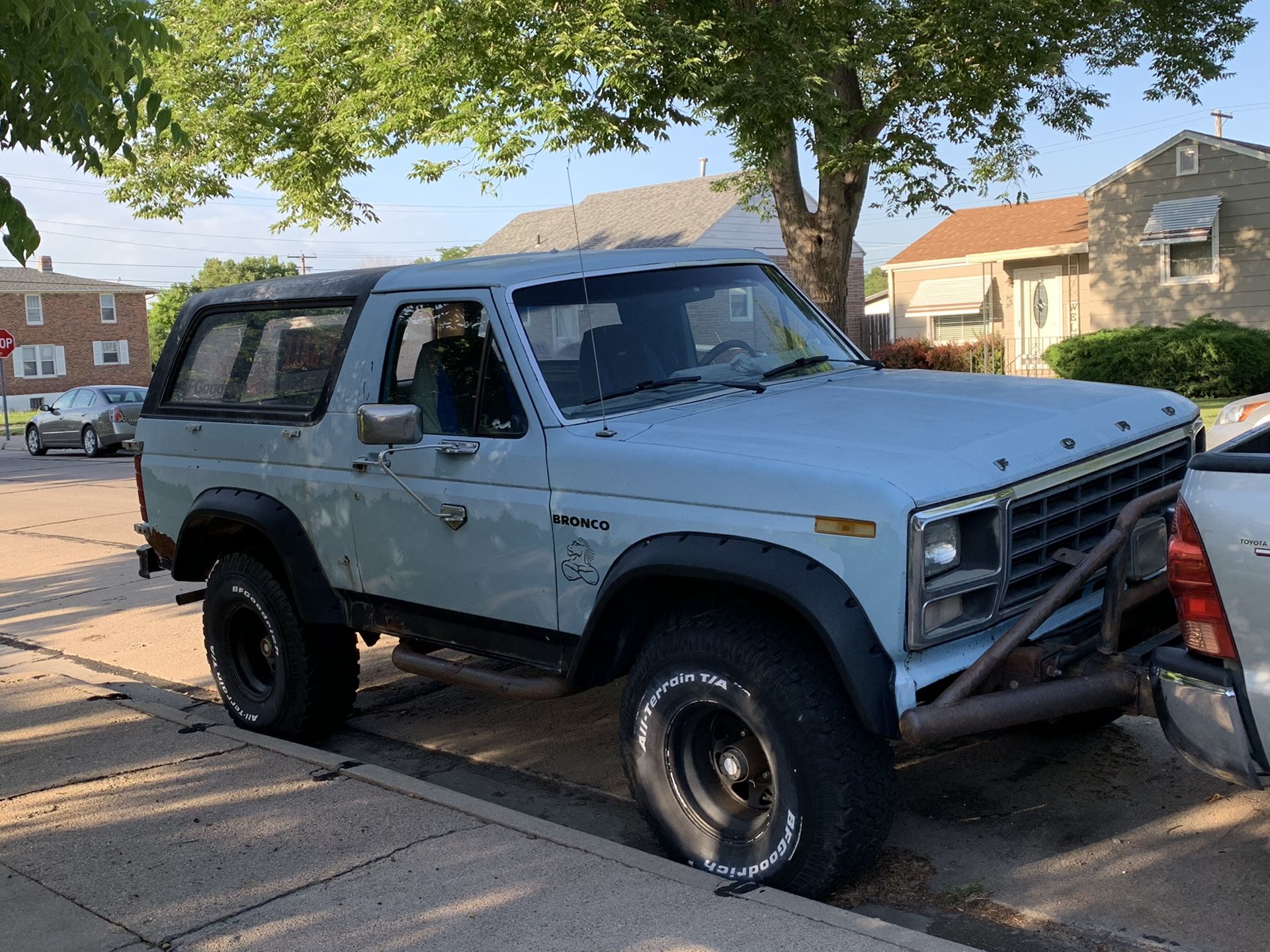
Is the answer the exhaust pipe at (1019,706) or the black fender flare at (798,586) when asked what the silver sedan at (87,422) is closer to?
the black fender flare at (798,586)

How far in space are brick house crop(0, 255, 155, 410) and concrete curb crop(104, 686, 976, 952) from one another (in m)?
52.7

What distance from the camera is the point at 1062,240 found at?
28.6 m

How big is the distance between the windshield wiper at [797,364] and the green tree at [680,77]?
23.6 feet

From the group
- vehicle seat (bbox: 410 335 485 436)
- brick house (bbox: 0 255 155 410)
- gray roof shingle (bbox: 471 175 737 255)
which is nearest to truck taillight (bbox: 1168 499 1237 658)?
vehicle seat (bbox: 410 335 485 436)

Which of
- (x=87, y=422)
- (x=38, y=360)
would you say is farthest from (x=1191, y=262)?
(x=38, y=360)

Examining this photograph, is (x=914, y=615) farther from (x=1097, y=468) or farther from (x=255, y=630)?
(x=255, y=630)

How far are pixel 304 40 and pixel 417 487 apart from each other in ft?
45.0

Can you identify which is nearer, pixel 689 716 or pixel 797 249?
pixel 689 716

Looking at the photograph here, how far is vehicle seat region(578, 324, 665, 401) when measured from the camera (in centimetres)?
498

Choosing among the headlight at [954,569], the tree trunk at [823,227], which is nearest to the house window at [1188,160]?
the tree trunk at [823,227]

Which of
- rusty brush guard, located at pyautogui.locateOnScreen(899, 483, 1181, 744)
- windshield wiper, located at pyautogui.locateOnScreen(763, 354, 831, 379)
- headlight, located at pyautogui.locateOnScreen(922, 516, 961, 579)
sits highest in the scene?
windshield wiper, located at pyautogui.locateOnScreen(763, 354, 831, 379)

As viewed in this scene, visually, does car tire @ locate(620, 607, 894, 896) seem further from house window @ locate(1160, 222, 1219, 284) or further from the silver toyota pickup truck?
house window @ locate(1160, 222, 1219, 284)

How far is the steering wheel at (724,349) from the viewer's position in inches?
208

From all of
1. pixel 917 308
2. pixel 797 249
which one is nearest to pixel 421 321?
pixel 797 249
